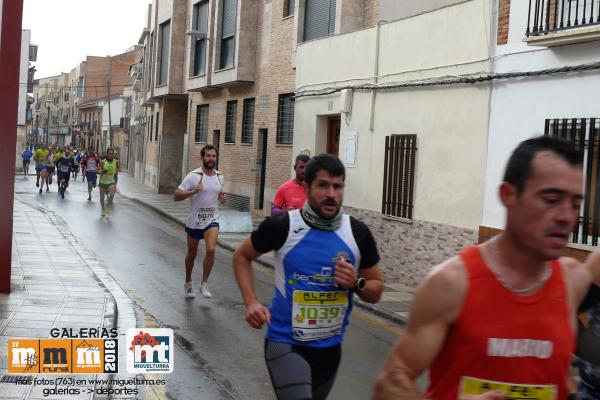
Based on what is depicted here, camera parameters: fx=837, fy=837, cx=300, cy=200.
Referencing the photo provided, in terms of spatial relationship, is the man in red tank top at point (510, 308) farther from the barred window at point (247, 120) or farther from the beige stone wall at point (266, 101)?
the barred window at point (247, 120)

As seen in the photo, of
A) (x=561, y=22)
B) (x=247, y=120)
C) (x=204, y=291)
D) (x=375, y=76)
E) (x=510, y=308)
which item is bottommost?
(x=204, y=291)

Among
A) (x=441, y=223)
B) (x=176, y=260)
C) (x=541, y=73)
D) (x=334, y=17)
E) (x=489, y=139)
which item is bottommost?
(x=176, y=260)

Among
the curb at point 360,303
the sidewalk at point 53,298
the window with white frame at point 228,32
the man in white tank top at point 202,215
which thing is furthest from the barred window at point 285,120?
the man in white tank top at point 202,215

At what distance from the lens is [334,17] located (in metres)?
20.5

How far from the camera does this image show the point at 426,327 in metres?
2.51

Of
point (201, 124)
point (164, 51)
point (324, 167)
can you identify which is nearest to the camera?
point (324, 167)

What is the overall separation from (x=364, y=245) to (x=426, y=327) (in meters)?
2.25

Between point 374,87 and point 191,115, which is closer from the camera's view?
point 374,87

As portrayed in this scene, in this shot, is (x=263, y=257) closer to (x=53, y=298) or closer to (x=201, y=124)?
(x=53, y=298)

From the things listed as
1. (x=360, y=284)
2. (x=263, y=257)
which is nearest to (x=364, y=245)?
(x=360, y=284)

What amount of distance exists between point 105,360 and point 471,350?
17.3 feet

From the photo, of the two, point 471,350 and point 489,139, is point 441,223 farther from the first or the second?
point 471,350

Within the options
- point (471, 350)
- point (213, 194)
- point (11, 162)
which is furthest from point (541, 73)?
point (471, 350)

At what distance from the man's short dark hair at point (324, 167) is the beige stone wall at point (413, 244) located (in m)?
8.02
